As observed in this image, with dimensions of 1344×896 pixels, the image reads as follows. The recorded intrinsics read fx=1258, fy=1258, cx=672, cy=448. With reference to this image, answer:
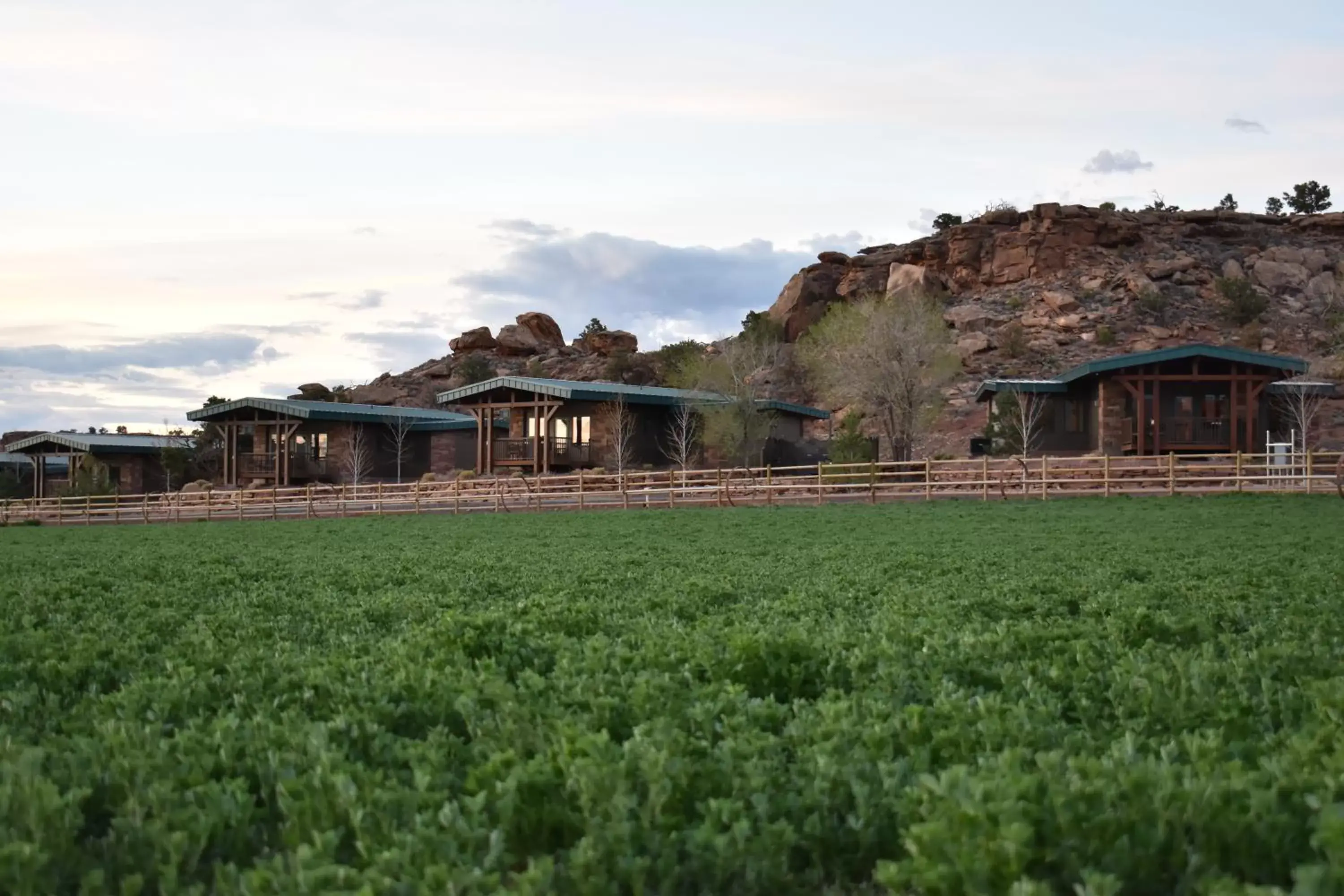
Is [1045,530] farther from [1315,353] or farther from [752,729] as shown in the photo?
[1315,353]

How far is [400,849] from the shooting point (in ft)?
12.8

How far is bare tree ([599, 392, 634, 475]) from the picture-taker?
51.7 metres

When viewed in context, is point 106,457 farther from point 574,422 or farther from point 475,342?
point 475,342

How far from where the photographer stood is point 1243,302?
73250mm

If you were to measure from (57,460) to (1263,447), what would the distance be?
220ft

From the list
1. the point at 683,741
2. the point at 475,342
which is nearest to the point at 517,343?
the point at 475,342

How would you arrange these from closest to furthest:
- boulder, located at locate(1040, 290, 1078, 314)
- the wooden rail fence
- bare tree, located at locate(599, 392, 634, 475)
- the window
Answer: the wooden rail fence, the window, bare tree, located at locate(599, 392, 634, 475), boulder, located at locate(1040, 290, 1078, 314)

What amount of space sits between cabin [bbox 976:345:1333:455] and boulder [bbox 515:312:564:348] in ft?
176

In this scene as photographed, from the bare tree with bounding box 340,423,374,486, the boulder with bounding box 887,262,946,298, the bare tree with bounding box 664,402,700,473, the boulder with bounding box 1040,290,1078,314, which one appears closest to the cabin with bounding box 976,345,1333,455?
the bare tree with bounding box 664,402,700,473

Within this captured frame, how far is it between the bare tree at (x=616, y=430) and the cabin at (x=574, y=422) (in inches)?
2.0

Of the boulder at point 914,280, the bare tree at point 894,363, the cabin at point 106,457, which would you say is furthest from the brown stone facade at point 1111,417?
the cabin at point 106,457

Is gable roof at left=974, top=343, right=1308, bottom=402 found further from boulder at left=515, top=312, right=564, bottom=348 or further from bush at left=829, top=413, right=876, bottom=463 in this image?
boulder at left=515, top=312, right=564, bottom=348

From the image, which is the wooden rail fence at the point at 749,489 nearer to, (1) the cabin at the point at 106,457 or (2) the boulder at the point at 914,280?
(1) the cabin at the point at 106,457

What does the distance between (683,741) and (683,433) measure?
48800 mm
